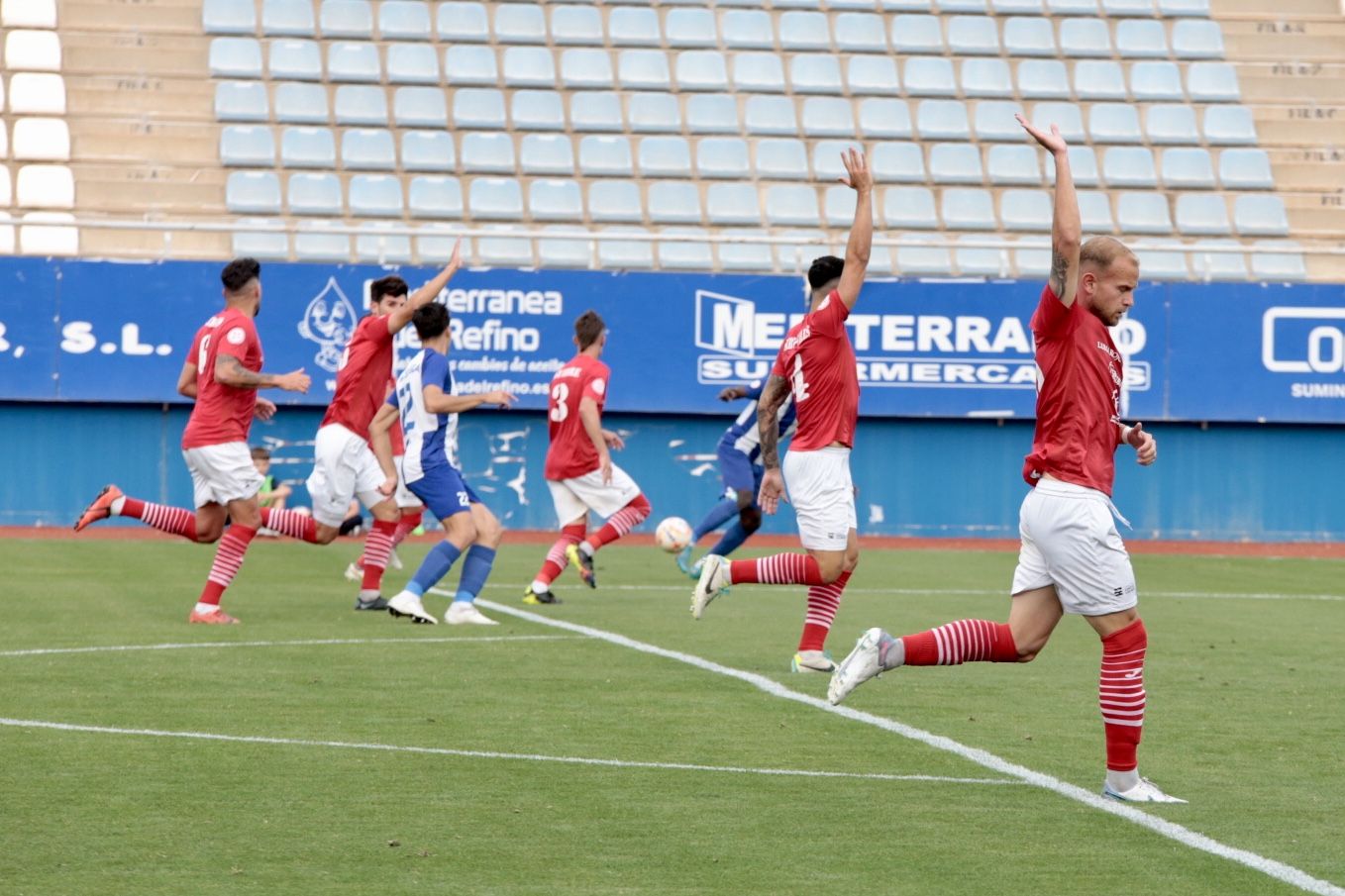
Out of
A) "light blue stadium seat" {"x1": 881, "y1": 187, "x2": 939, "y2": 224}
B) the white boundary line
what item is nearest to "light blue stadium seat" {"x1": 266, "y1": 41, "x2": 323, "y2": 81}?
"light blue stadium seat" {"x1": 881, "y1": 187, "x2": 939, "y2": 224}

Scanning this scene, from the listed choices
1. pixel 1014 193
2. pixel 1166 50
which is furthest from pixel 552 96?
pixel 1166 50

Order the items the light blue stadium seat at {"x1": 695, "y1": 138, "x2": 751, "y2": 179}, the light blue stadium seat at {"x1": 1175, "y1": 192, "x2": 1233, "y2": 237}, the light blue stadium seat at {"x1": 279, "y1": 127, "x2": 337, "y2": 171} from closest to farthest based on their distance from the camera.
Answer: the light blue stadium seat at {"x1": 279, "y1": 127, "x2": 337, "y2": 171}, the light blue stadium seat at {"x1": 695, "y1": 138, "x2": 751, "y2": 179}, the light blue stadium seat at {"x1": 1175, "y1": 192, "x2": 1233, "y2": 237}

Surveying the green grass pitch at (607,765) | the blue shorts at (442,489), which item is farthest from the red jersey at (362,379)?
the green grass pitch at (607,765)

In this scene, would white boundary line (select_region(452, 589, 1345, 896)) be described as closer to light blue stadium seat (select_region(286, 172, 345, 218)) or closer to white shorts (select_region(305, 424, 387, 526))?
white shorts (select_region(305, 424, 387, 526))

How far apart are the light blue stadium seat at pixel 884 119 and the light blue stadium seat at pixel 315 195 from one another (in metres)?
7.35

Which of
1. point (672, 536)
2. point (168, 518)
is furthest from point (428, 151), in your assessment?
point (168, 518)

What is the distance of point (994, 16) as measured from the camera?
94.7 feet

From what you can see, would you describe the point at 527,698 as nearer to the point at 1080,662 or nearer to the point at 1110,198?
the point at 1080,662

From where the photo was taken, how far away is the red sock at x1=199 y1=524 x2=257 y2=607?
12.3 meters

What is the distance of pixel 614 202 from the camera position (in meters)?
25.4

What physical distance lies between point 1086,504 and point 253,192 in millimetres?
19746

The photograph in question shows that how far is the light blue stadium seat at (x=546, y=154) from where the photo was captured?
2584 centimetres

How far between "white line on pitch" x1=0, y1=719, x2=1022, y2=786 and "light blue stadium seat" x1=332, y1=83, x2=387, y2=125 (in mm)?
19011

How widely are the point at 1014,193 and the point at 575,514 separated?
13257mm
